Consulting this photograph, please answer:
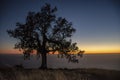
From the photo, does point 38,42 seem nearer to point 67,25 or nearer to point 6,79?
point 67,25

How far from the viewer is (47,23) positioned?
46.8 ft

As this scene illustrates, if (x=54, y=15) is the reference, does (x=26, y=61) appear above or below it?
below

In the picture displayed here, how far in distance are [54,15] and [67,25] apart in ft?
3.72

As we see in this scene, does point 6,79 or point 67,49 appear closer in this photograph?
point 6,79

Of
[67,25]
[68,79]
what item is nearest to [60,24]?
[67,25]

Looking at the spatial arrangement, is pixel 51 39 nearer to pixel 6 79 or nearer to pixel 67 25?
pixel 67 25

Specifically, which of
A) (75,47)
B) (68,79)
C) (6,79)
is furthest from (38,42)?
(6,79)

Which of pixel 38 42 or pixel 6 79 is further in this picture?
pixel 38 42

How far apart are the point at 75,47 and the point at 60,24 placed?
75.2 inches

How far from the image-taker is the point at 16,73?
6.54m

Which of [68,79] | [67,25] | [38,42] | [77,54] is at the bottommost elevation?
[68,79]

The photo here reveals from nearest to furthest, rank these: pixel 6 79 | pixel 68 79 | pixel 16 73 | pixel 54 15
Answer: pixel 6 79 → pixel 16 73 → pixel 68 79 → pixel 54 15

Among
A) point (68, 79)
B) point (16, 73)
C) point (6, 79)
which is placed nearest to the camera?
point (6, 79)

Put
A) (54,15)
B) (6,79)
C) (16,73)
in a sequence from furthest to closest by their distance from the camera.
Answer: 1. (54,15)
2. (16,73)
3. (6,79)
